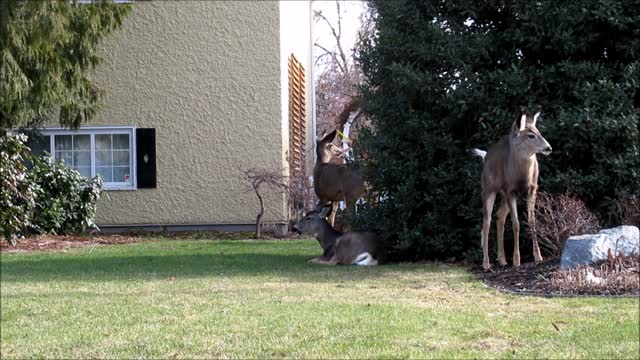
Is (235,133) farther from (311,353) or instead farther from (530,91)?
(311,353)

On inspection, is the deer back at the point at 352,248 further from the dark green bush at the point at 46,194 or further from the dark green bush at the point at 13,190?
the dark green bush at the point at 46,194

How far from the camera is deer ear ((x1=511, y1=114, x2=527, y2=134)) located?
41.6ft

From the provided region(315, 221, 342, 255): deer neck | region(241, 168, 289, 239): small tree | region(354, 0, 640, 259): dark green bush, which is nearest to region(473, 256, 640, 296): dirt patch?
region(354, 0, 640, 259): dark green bush

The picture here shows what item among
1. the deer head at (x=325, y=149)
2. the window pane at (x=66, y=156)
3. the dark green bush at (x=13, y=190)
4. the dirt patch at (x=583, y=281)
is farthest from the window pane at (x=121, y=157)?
the dirt patch at (x=583, y=281)

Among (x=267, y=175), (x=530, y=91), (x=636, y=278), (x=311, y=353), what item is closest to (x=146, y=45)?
(x=267, y=175)

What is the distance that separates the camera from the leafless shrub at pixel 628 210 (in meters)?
12.7

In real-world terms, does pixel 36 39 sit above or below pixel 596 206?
above

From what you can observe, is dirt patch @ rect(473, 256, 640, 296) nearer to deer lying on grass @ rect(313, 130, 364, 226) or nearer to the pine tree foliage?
the pine tree foliage

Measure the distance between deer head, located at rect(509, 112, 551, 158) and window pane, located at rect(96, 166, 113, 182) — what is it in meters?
12.0

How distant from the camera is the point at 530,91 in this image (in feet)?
46.4

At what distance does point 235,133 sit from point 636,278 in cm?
1339

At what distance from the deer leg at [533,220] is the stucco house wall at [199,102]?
389 inches

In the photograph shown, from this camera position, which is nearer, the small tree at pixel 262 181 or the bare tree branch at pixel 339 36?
the small tree at pixel 262 181

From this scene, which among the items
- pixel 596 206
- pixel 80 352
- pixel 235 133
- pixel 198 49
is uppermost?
pixel 198 49
